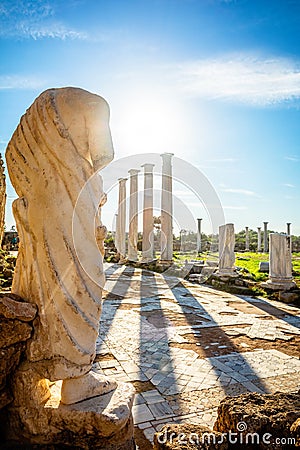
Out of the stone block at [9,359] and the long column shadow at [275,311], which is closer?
the stone block at [9,359]

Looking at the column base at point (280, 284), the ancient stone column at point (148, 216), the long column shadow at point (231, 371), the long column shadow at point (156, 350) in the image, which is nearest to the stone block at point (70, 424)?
the long column shadow at point (156, 350)

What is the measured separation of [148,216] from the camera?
818 inches

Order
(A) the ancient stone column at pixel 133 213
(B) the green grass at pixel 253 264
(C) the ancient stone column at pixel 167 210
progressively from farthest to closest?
1. (A) the ancient stone column at pixel 133 213
2. (C) the ancient stone column at pixel 167 210
3. (B) the green grass at pixel 253 264

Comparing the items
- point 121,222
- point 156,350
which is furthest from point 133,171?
point 156,350

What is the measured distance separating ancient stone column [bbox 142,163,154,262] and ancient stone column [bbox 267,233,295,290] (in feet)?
31.4

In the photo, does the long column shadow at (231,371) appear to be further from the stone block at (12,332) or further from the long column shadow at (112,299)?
the stone block at (12,332)

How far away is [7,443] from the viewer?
212 cm

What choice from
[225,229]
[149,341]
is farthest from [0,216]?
[225,229]

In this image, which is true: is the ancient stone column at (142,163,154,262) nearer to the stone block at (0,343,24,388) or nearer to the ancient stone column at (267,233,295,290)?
the ancient stone column at (267,233,295,290)

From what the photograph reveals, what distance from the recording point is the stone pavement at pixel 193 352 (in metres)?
3.64

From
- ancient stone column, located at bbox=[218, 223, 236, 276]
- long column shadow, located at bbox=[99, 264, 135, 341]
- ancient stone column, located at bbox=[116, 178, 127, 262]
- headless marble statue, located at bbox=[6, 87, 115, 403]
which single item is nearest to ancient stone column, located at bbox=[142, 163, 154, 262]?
ancient stone column, located at bbox=[116, 178, 127, 262]

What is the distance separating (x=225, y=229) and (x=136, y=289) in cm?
495

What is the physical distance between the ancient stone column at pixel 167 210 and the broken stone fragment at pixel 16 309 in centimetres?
1590

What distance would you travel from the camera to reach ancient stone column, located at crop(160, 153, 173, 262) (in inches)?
712
